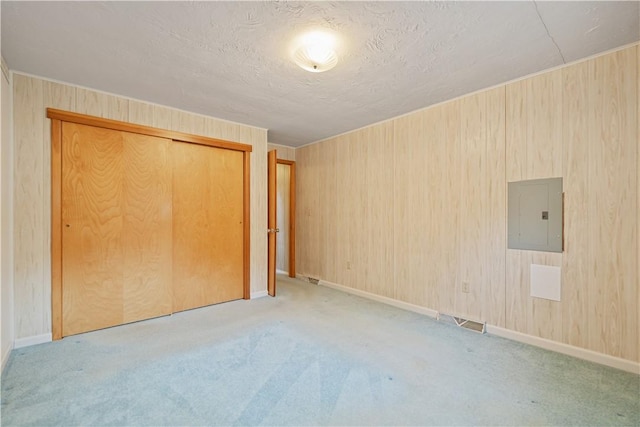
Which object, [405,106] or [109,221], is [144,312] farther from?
[405,106]

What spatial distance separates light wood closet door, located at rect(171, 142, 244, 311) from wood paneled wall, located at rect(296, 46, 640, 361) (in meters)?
1.65

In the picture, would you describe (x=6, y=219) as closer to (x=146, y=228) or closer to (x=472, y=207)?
(x=146, y=228)

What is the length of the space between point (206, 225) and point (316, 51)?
2.59 meters

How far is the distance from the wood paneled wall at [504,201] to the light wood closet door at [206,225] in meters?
1.65

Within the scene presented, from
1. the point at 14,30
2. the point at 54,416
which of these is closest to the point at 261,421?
the point at 54,416

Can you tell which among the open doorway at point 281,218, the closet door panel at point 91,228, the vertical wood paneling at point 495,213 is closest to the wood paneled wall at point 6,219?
the closet door panel at point 91,228

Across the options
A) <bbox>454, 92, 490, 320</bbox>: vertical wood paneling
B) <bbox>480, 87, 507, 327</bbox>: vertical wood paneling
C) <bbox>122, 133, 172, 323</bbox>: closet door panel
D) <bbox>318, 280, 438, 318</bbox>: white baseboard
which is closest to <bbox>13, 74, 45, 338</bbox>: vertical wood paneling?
<bbox>122, 133, 172, 323</bbox>: closet door panel

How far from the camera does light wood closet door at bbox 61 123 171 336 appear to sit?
287 cm

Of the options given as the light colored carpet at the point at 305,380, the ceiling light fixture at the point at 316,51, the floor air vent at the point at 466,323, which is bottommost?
the light colored carpet at the point at 305,380

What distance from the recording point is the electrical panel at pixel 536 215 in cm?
254

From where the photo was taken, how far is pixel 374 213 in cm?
416

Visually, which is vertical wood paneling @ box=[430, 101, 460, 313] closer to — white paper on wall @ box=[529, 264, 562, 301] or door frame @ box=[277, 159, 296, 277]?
white paper on wall @ box=[529, 264, 562, 301]

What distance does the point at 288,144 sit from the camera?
528 centimetres

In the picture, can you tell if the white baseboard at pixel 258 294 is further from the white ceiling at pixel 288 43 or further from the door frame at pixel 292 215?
the white ceiling at pixel 288 43
